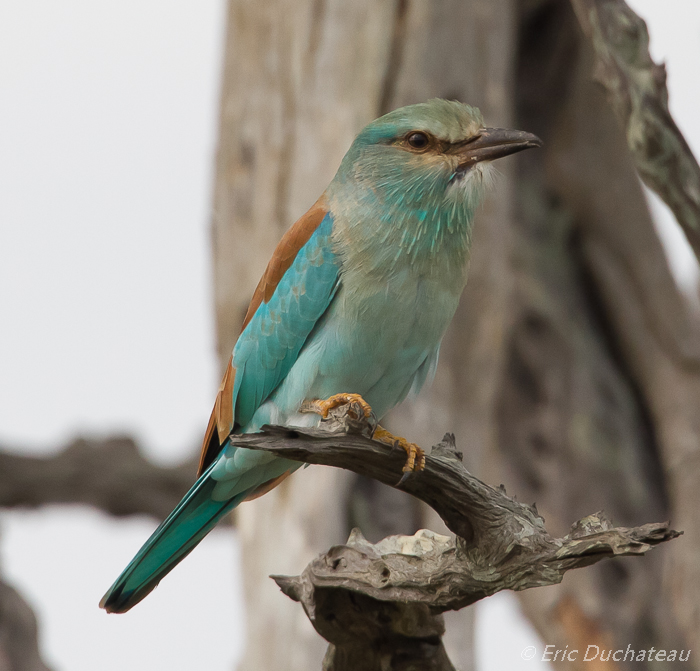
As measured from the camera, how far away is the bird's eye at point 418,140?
376cm

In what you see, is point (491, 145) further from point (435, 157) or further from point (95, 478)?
point (95, 478)

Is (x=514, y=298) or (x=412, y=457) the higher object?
(x=514, y=298)

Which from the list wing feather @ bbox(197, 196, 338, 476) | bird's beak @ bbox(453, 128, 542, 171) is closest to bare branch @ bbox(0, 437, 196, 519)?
wing feather @ bbox(197, 196, 338, 476)

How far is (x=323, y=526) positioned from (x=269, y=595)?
29.0 inches

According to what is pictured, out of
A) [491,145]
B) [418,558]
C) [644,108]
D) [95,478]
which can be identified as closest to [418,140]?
[491,145]

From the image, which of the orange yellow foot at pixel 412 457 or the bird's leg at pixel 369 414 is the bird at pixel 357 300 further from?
the orange yellow foot at pixel 412 457

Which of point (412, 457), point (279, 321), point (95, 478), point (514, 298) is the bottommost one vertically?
point (95, 478)

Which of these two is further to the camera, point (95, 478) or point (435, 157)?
point (95, 478)

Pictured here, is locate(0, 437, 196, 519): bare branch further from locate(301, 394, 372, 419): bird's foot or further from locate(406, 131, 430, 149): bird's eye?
locate(406, 131, 430, 149): bird's eye

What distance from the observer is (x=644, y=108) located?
3.47 metres

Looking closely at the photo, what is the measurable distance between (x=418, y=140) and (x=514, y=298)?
3.27m

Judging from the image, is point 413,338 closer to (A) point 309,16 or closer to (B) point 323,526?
(B) point 323,526

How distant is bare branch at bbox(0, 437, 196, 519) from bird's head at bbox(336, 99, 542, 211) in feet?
14.6

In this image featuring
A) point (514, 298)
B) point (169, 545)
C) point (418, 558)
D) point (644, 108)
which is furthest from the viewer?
point (514, 298)
